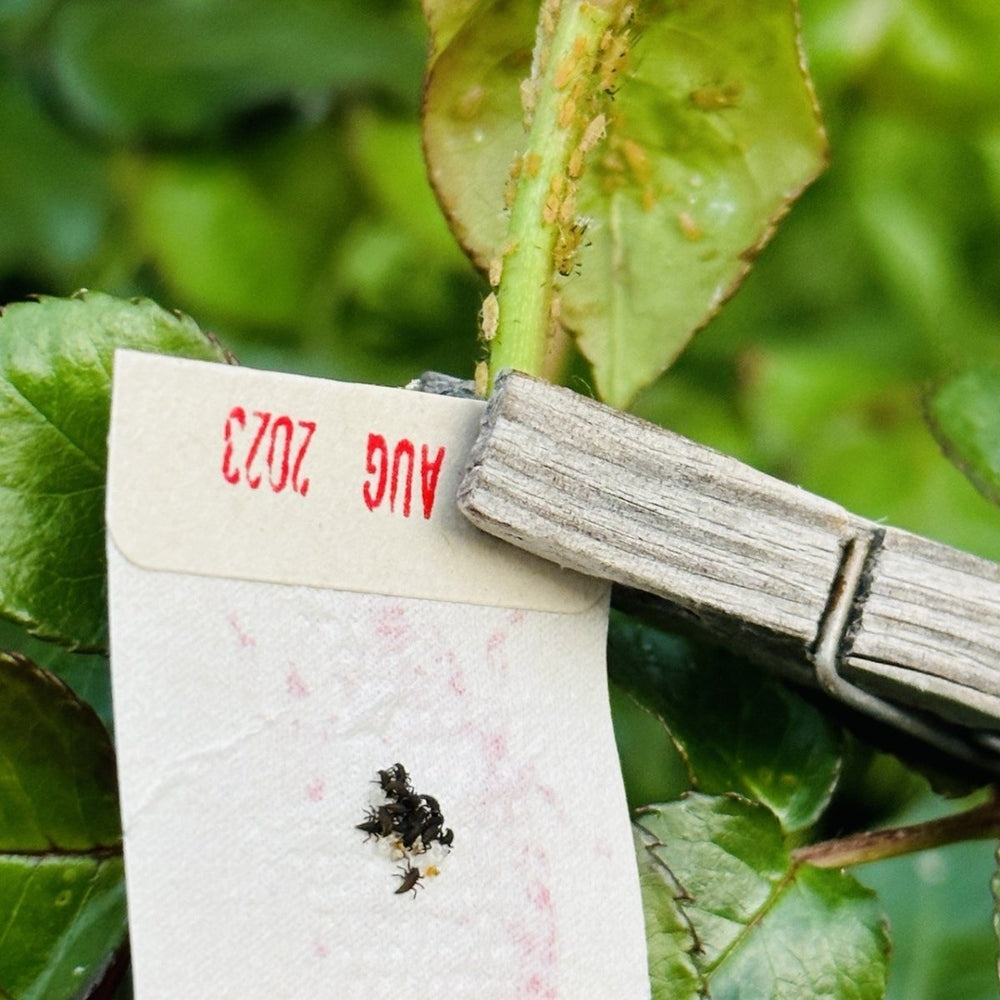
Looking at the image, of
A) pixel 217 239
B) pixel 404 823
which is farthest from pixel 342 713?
pixel 217 239

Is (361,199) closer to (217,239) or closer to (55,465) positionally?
(217,239)

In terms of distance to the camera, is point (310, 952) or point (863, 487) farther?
point (863, 487)

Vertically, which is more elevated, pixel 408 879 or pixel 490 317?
pixel 490 317

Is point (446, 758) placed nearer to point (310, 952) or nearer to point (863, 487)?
point (310, 952)

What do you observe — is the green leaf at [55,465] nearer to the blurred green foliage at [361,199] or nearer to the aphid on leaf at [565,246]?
the aphid on leaf at [565,246]

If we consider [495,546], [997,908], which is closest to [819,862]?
[997,908]
